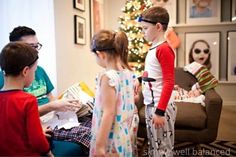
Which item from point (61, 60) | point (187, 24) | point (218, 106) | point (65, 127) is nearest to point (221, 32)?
point (187, 24)

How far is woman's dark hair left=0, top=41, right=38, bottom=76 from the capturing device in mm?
1169

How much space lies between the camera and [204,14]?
17.6 feet

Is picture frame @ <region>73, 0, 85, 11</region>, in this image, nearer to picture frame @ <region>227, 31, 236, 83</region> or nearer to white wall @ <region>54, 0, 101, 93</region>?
white wall @ <region>54, 0, 101, 93</region>

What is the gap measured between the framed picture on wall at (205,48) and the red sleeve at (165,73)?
4.02 meters

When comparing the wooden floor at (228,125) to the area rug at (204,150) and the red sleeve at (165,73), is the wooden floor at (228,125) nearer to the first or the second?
the area rug at (204,150)

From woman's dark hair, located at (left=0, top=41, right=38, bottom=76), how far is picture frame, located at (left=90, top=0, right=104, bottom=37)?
10.2 feet

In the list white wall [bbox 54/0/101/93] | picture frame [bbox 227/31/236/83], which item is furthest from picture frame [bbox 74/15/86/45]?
picture frame [bbox 227/31/236/83]

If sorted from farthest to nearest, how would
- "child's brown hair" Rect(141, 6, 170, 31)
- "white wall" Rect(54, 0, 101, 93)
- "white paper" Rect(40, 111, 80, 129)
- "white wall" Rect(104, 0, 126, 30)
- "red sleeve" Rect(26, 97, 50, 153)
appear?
"white wall" Rect(104, 0, 126, 30) < "white wall" Rect(54, 0, 101, 93) < "white paper" Rect(40, 111, 80, 129) < "child's brown hair" Rect(141, 6, 170, 31) < "red sleeve" Rect(26, 97, 50, 153)

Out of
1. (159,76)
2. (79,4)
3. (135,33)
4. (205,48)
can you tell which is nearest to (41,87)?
(159,76)

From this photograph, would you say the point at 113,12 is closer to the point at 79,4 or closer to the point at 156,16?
the point at 79,4

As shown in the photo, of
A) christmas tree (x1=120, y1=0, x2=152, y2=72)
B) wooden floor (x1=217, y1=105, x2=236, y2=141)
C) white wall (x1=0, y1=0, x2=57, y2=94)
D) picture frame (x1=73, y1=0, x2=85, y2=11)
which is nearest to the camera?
white wall (x1=0, y1=0, x2=57, y2=94)

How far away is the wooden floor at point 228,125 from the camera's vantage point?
330 cm

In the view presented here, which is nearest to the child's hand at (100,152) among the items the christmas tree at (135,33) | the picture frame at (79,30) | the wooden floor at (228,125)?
the wooden floor at (228,125)

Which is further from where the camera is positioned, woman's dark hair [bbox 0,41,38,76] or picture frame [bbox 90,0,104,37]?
picture frame [bbox 90,0,104,37]
